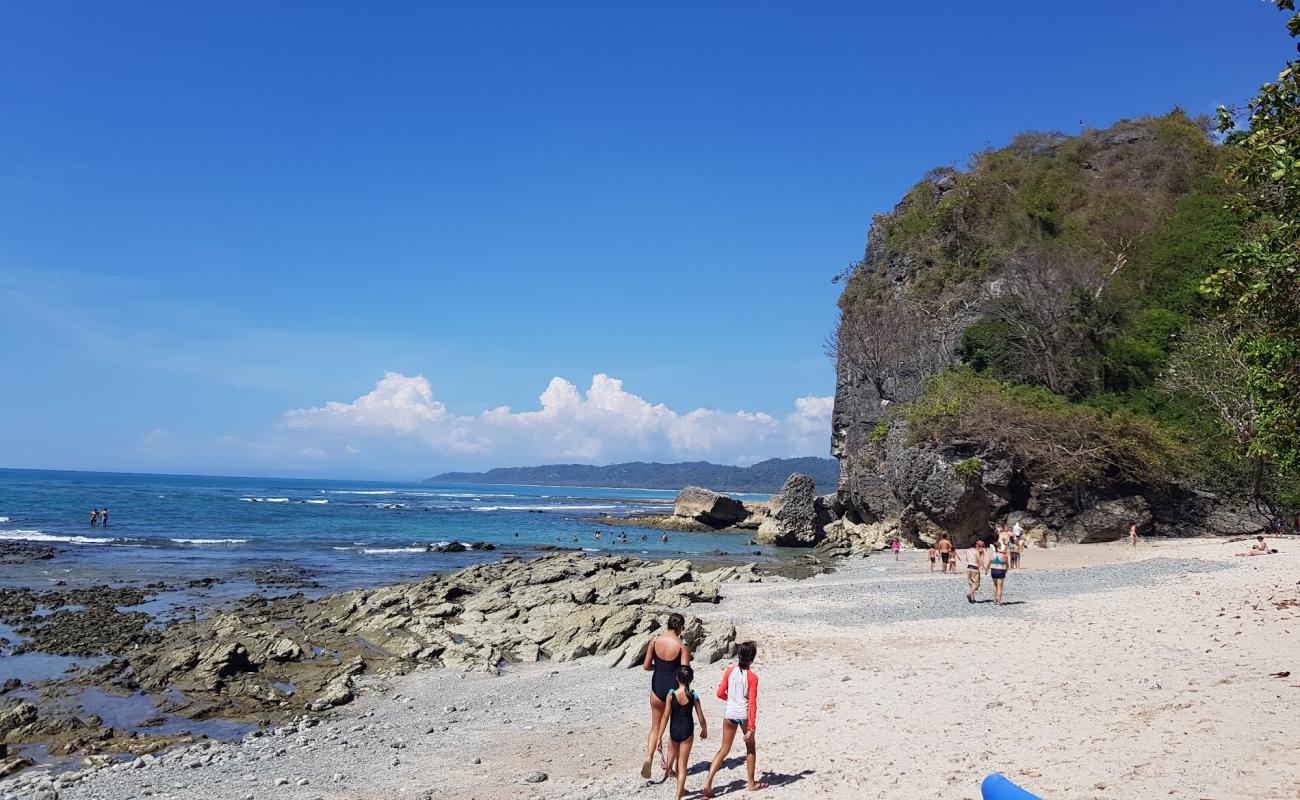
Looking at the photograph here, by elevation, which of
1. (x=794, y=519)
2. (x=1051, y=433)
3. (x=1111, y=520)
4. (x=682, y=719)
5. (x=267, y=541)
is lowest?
(x=267, y=541)

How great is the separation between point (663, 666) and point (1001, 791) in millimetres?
5194

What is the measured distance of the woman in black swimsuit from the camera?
28.1 ft

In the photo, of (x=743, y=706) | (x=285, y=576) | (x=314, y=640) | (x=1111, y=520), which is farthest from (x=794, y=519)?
(x=743, y=706)

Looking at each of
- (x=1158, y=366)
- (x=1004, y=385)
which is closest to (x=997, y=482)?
(x=1004, y=385)

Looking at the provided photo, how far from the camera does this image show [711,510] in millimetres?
65688

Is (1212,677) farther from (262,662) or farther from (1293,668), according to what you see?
(262,662)

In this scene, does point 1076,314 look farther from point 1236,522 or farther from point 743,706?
point 743,706

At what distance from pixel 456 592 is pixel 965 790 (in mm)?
18649

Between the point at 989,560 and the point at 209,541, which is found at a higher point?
the point at 989,560

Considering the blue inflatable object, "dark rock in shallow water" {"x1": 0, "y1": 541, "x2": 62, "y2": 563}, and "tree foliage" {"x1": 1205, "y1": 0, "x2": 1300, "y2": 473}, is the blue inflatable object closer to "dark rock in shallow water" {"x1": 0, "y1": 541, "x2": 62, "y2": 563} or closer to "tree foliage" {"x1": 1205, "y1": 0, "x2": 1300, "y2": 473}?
"tree foliage" {"x1": 1205, "y1": 0, "x2": 1300, "y2": 473}

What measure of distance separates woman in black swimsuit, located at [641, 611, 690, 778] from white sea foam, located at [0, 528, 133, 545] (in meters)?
45.3

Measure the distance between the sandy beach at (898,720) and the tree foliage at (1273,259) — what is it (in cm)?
377

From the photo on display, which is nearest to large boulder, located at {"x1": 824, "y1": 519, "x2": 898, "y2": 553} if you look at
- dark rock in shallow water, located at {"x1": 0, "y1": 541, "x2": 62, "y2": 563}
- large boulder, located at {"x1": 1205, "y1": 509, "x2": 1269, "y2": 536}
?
large boulder, located at {"x1": 1205, "y1": 509, "x2": 1269, "y2": 536}

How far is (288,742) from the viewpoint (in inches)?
472
